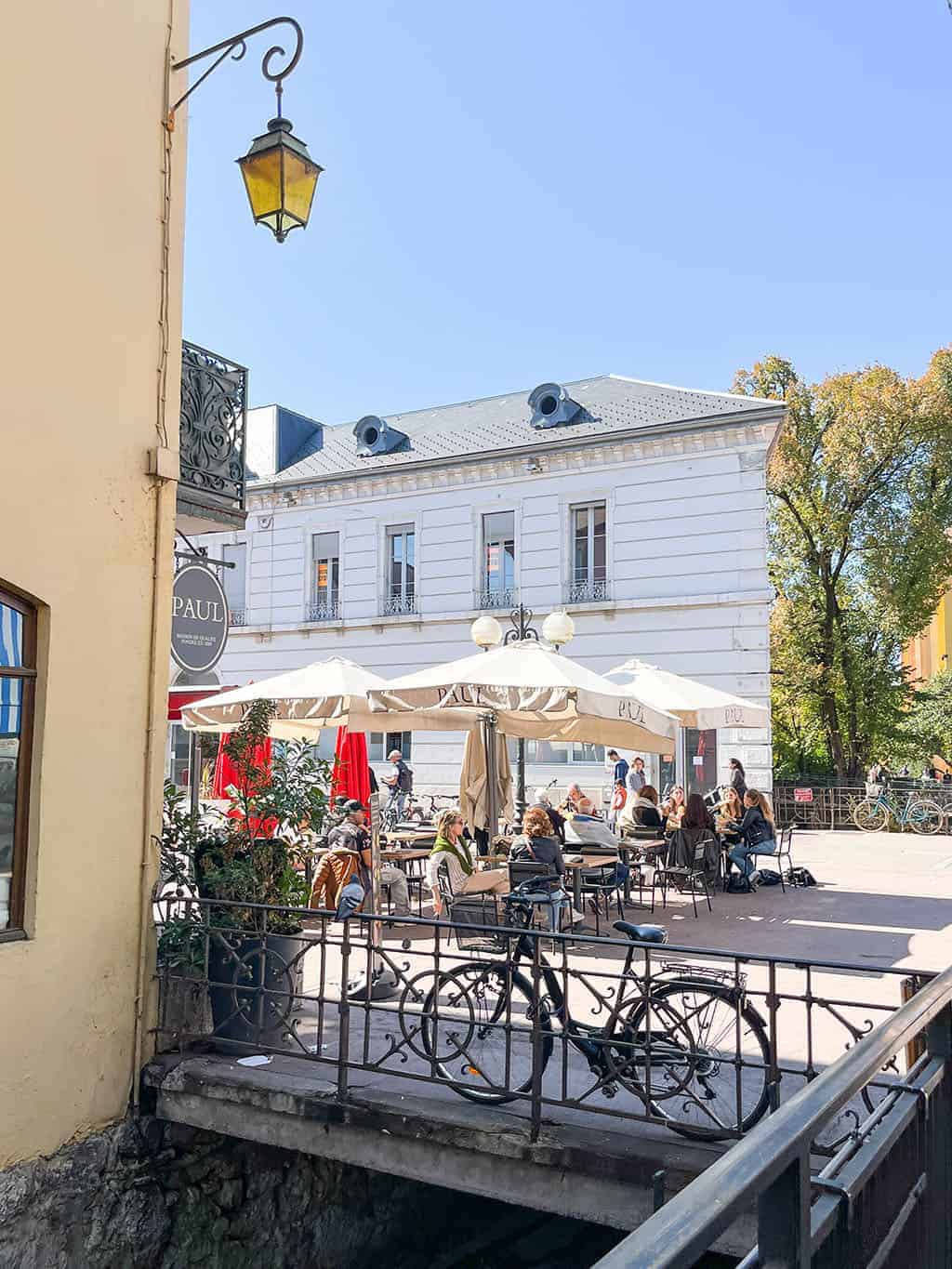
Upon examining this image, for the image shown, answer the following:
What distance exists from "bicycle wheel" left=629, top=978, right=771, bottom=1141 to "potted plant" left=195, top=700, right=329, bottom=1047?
220 centimetres

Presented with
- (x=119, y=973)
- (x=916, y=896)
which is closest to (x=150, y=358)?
(x=119, y=973)

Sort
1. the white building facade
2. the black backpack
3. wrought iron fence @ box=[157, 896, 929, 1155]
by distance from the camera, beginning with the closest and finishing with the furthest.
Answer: wrought iron fence @ box=[157, 896, 929, 1155] < the black backpack < the white building facade

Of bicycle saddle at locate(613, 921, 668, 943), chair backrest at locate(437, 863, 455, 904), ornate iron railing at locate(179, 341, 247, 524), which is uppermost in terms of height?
ornate iron railing at locate(179, 341, 247, 524)

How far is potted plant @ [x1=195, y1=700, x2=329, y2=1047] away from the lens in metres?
6.30

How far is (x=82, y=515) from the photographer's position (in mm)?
6125

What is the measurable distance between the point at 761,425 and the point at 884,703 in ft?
27.9

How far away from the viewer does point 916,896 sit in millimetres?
13273

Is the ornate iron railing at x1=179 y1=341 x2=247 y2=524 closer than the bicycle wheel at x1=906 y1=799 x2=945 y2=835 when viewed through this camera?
Yes

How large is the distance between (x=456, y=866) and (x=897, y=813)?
16.9m

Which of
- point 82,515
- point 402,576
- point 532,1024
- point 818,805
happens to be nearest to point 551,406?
point 402,576

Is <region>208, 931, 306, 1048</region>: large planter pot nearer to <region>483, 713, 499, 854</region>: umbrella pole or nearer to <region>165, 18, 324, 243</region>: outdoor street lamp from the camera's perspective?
<region>165, 18, 324, 243</region>: outdoor street lamp

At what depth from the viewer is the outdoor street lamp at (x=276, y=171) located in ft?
21.7

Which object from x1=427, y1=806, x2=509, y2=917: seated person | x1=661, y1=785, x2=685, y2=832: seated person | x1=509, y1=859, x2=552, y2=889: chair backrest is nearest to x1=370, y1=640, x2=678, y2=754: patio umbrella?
x1=427, y1=806, x2=509, y2=917: seated person

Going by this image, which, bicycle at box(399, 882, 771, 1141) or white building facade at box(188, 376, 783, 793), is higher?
white building facade at box(188, 376, 783, 793)
